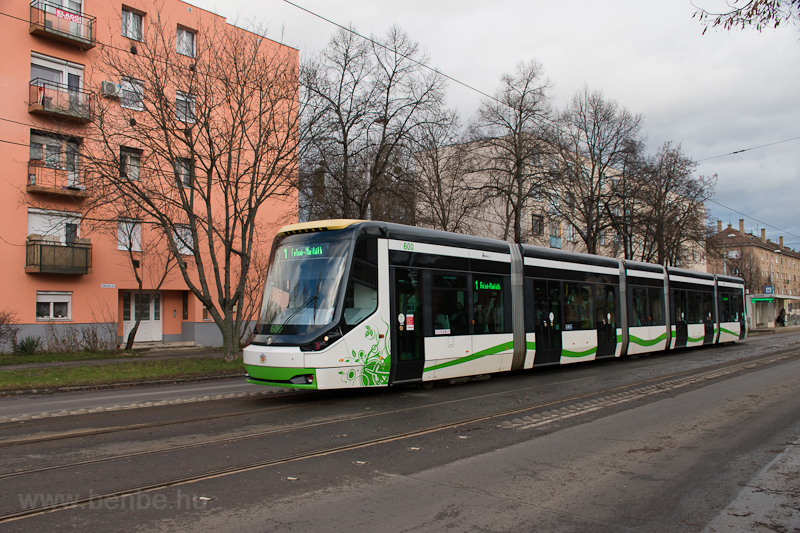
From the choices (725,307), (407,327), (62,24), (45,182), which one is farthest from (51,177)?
(725,307)

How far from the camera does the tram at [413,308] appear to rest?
9992 millimetres

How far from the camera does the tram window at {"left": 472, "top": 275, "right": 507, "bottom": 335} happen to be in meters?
13.0

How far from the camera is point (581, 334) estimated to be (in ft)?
54.6

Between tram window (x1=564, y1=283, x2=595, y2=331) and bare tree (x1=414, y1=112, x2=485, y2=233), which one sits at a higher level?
bare tree (x1=414, y1=112, x2=485, y2=233)

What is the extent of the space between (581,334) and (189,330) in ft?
65.1

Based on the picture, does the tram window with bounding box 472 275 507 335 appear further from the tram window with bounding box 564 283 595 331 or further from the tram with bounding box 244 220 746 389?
the tram window with bounding box 564 283 595 331

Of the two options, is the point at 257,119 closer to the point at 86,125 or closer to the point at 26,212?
the point at 86,125

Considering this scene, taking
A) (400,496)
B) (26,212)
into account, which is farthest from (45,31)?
(400,496)

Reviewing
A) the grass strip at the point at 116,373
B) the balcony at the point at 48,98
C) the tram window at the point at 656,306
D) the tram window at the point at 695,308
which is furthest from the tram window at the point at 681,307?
the balcony at the point at 48,98

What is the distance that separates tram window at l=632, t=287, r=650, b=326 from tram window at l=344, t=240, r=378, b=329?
12.1 m

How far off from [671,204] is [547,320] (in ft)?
82.1

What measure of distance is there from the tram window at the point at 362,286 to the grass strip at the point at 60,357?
51.1 feet

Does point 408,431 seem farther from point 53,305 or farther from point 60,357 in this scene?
point 53,305

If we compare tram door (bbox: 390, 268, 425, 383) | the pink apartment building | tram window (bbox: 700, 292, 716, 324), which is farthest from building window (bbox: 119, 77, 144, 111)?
tram window (bbox: 700, 292, 716, 324)
